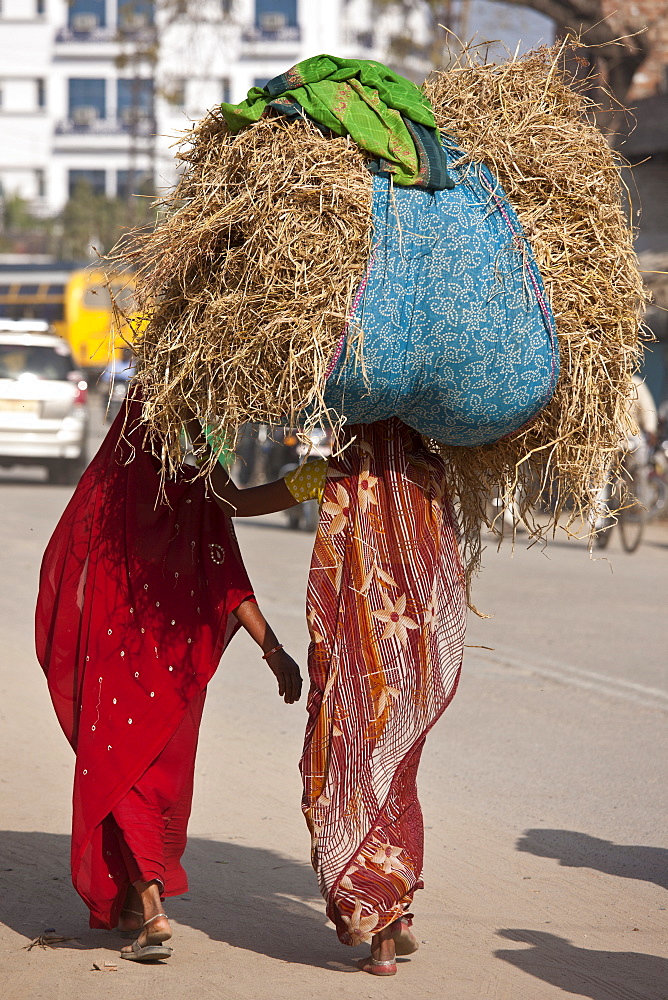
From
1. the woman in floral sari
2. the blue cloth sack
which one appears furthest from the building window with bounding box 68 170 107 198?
the blue cloth sack

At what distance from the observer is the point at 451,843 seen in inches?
177

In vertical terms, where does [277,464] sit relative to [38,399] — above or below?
below

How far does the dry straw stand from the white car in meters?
13.9

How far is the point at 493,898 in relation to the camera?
3.94 meters

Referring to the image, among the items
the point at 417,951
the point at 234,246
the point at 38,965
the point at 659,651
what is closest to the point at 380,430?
the point at 234,246

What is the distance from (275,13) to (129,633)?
2606 inches

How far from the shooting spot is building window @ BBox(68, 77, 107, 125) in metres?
67.6

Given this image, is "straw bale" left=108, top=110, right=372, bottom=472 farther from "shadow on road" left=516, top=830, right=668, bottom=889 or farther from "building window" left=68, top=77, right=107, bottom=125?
"building window" left=68, top=77, right=107, bottom=125

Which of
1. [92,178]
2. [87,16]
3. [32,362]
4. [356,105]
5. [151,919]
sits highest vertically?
[87,16]

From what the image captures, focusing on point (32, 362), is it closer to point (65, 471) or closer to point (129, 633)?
point (65, 471)

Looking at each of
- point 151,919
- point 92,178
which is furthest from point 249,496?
point 92,178

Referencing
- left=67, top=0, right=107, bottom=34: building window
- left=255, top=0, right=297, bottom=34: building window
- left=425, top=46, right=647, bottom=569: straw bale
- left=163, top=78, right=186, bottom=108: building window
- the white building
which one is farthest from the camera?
left=67, top=0, right=107, bottom=34: building window

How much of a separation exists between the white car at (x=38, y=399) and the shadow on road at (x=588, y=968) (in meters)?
14.1

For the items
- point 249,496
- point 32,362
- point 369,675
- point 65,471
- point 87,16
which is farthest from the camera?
point 87,16
